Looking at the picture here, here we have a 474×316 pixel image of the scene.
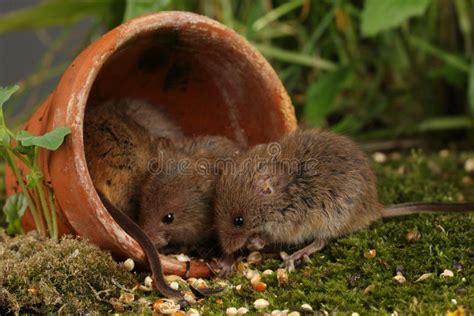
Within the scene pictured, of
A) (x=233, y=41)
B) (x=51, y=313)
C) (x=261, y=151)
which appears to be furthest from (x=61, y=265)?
(x=233, y=41)

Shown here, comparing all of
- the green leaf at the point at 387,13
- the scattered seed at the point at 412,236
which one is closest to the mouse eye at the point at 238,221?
the scattered seed at the point at 412,236

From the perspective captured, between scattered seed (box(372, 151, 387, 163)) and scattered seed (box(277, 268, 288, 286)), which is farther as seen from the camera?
scattered seed (box(372, 151, 387, 163))

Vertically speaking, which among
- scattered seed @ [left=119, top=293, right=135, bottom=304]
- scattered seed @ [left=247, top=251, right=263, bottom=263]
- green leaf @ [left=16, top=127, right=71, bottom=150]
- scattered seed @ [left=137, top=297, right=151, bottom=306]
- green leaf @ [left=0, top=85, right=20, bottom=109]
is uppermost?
green leaf @ [left=0, top=85, right=20, bottom=109]

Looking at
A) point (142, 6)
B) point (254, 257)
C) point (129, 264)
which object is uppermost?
point (142, 6)

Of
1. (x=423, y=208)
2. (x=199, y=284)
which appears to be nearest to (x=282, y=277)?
(x=199, y=284)

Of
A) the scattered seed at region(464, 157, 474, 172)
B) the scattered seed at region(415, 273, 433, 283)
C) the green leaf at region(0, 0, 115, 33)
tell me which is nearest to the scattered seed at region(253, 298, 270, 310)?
the scattered seed at region(415, 273, 433, 283)

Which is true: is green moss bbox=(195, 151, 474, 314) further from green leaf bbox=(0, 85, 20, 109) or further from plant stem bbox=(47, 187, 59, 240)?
green leaf bbox=(0, 85, 20, 109)

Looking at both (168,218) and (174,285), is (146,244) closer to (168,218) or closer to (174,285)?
(174,285)

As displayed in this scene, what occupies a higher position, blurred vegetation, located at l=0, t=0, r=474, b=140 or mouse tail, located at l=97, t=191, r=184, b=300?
blurred vegetation, located at l=0, t=0, r=474, b=140
